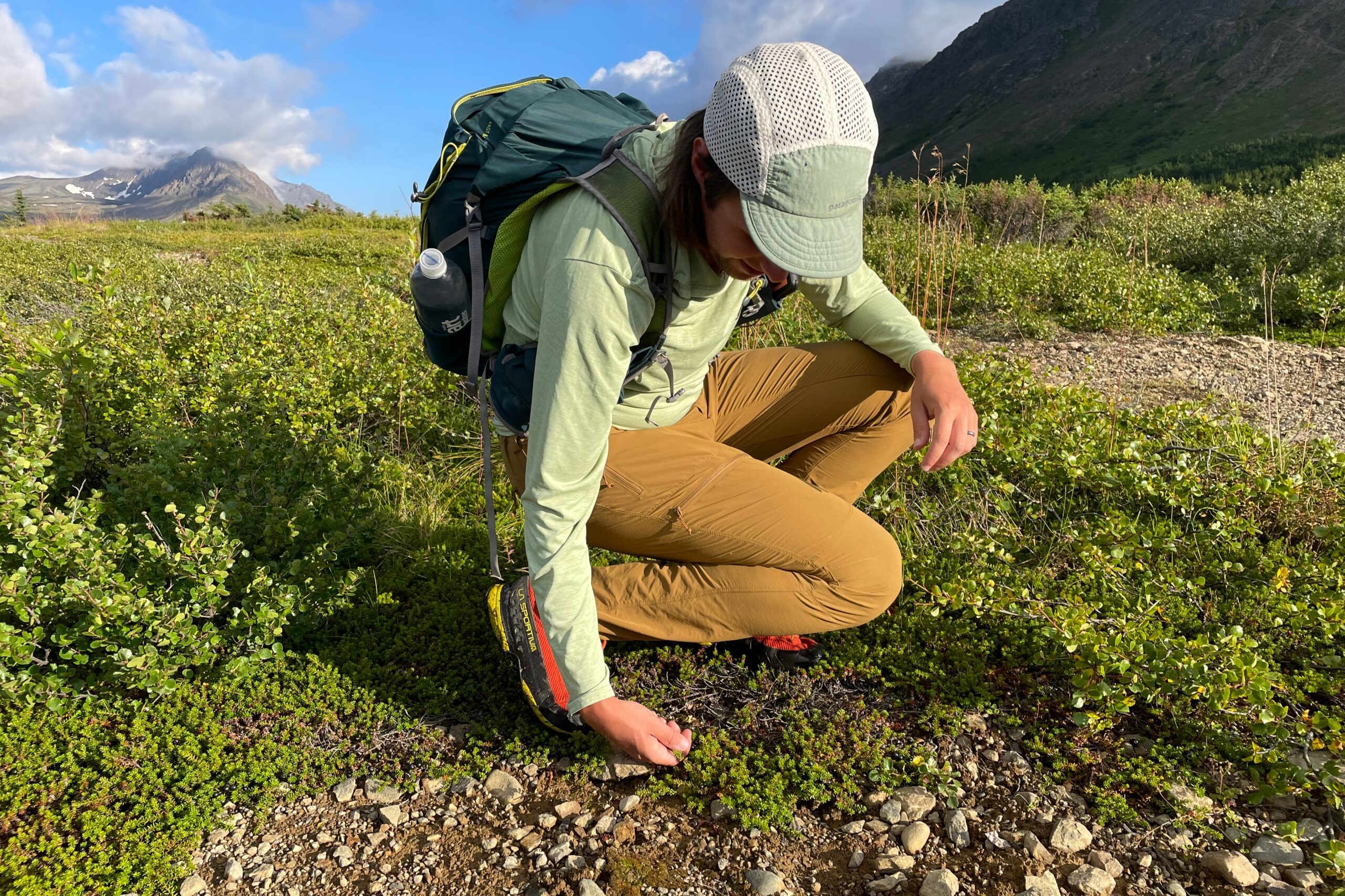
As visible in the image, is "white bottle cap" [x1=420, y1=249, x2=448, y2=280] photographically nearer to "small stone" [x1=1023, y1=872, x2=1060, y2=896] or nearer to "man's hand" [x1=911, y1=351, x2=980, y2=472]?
"man's hand" [x1=911, y1=351, x2=980, y2=472]

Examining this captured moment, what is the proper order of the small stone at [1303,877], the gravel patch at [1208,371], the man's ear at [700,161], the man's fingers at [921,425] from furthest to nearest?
the gravel patch at [1208,371], the man's fingers at [921,425], the small stone at [1303,877], the man's ear at [700,161]

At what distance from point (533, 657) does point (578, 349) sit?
1.07 meters

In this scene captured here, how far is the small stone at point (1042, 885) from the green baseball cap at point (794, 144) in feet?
5.20

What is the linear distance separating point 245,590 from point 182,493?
0.70 metres

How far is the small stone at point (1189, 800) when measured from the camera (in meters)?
2.04

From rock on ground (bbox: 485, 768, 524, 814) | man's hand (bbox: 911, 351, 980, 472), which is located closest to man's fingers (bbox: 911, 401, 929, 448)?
man's hand (bbox: 911, 351, 980, 472)

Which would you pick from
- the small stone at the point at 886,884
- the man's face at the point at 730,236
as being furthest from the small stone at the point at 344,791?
the man's face at the point at 730,236

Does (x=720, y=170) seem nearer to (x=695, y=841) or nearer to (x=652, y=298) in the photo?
(x=652, y=298)

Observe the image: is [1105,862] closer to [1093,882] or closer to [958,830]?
[1093,882]

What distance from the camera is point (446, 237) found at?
6.42 ft

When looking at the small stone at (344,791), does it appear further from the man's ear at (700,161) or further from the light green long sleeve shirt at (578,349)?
the man's ear at (700,161)

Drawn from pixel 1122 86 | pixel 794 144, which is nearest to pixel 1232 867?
pixel 794 144

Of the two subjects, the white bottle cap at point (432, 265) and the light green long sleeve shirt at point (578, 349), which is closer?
the light green long sleeve shirt at point (578, 349)

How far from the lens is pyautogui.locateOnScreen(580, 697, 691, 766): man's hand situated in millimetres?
1965
